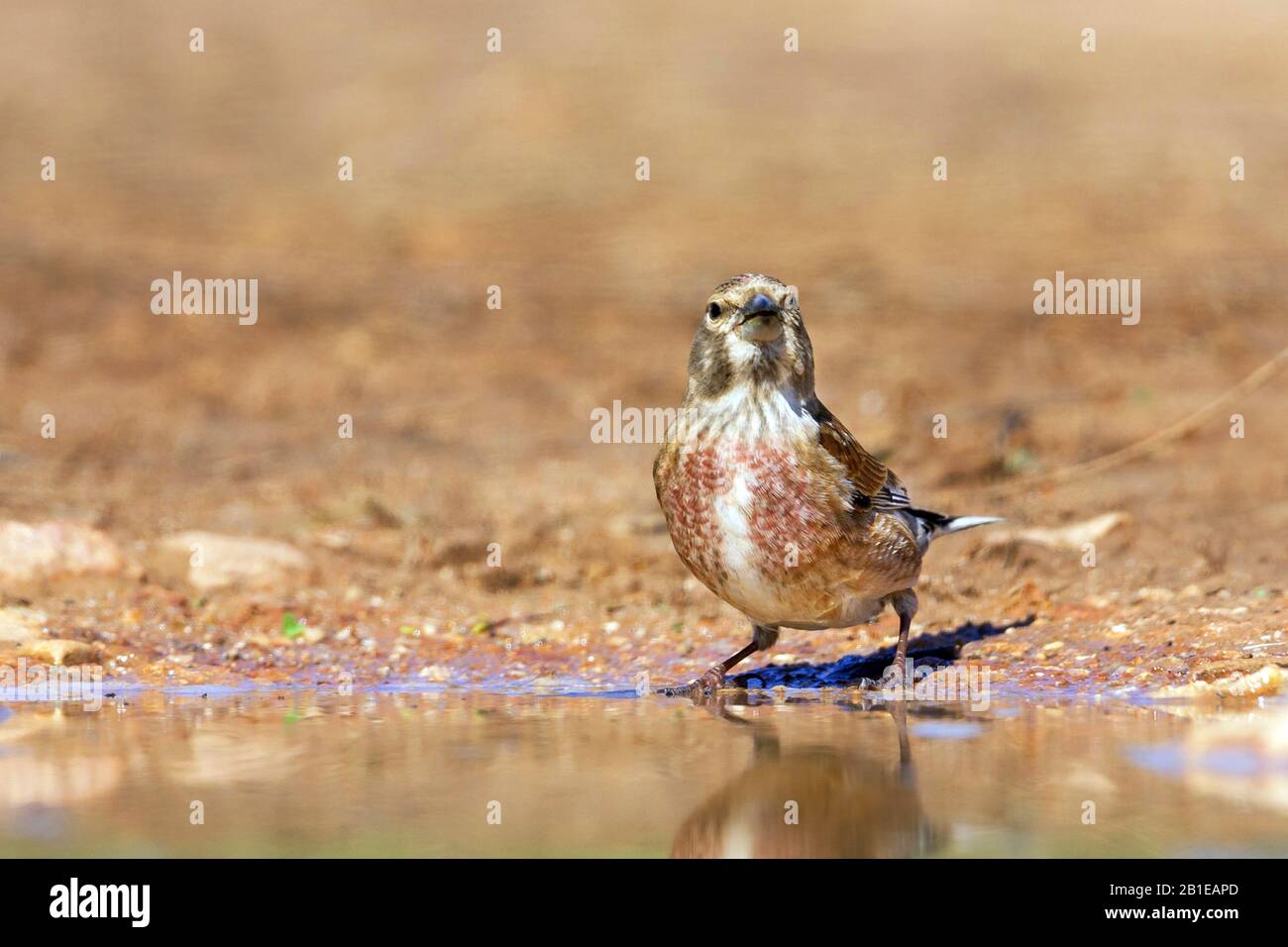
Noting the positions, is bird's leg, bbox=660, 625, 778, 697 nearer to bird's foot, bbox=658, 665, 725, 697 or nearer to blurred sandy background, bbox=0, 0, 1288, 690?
bird's foot, bbox=658, 665, 725, 697

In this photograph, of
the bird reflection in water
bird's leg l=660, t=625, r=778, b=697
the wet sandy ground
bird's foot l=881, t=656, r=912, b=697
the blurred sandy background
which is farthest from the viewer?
the blurred sandy background

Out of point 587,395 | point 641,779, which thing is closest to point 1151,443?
point 587,395

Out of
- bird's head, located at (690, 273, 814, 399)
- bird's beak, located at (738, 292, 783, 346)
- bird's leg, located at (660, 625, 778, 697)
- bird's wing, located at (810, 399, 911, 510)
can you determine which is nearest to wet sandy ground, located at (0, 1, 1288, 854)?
bird's leg, located at (660, 625, 778, 697)

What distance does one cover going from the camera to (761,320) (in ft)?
21.3

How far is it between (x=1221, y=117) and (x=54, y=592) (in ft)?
45.9

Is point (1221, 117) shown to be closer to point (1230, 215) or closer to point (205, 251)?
point (1230, 215)

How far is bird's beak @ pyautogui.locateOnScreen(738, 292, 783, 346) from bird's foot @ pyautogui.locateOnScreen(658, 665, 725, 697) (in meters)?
1.33

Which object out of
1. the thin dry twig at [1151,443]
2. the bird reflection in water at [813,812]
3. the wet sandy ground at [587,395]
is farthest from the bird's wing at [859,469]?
the thin dry twig at [1151,443]

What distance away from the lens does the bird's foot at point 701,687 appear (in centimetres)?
687

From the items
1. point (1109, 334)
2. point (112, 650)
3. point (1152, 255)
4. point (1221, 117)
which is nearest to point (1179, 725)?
point (112, 650)

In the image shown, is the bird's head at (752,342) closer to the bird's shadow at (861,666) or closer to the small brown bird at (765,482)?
the small brown bird at (765,482)

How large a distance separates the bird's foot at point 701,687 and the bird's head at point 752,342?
1.09m

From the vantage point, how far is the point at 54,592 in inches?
328

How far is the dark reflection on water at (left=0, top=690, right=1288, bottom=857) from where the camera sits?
441 cm
